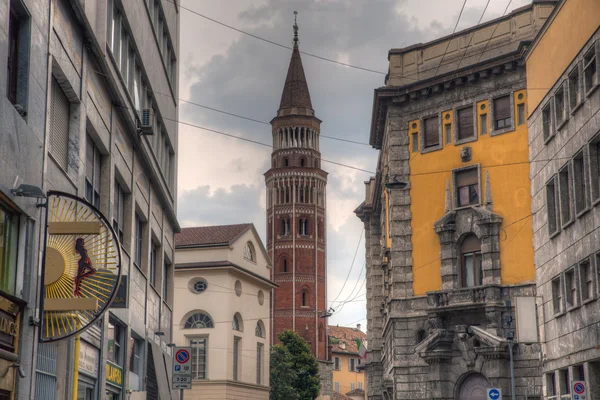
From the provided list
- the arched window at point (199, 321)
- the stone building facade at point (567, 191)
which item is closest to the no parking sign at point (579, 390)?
the stone building facade at point (567, 191)

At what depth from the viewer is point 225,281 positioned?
61906 mm

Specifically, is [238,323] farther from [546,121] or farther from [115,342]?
[115,342]

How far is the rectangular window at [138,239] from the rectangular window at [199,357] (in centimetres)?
3386

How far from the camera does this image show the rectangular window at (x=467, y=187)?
123ft

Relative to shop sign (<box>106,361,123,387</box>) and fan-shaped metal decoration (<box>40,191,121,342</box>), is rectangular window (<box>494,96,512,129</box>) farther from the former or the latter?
fan-shaped metal decoration (<box>40,191,121,342</box>)

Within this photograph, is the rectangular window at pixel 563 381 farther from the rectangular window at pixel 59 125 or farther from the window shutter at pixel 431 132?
the rectangular window at pixel 59 125

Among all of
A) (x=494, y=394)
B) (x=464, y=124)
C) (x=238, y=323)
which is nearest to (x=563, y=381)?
(x=494, y=394)

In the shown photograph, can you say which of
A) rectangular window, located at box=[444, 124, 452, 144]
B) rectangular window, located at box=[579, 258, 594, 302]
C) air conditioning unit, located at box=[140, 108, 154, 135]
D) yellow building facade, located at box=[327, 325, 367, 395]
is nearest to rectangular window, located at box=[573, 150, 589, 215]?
rectangular window, located at box=[579, 258, 594, 302]

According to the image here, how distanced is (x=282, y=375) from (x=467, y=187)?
4256cm

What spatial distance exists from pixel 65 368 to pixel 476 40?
26.7m

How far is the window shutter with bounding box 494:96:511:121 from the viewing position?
1462 inches

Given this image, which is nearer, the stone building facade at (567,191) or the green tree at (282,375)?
the stone building facade at (567,191)

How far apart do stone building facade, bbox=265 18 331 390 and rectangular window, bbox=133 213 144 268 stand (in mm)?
81927

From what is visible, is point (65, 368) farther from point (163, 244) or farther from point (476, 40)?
point (476, 40)
